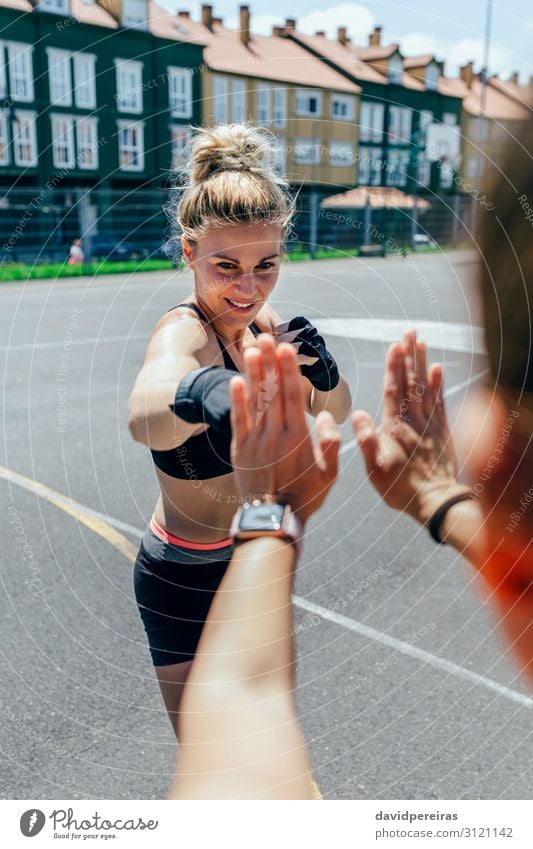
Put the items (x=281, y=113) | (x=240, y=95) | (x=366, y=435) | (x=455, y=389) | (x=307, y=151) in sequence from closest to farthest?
(x=366, y=435) < (x=307, y=151) < (x=281, y=113) < (x=240, y=95) < (x=455, y=389)

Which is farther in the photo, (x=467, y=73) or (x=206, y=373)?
(x=467, y=73)

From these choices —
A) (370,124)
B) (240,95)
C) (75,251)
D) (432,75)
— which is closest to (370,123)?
(370,124)

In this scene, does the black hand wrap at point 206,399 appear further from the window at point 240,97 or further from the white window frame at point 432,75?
the white window frame at point 432,75

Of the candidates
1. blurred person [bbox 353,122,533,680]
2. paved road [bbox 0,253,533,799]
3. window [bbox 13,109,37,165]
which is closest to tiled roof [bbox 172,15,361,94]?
paved road [bbox 0,253,533,799]

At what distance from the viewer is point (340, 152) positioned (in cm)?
189

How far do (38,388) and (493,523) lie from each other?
5.96 metres

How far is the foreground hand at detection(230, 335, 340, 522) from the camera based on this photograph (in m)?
1.05

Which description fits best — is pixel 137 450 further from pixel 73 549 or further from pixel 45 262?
pixel 45 262

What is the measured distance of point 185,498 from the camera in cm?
165

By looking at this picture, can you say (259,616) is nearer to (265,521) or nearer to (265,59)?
(265,521)

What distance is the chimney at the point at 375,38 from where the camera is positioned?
1.61 meters

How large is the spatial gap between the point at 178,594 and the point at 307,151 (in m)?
1.08

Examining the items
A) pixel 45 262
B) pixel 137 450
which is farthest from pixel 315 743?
pixel 45 262

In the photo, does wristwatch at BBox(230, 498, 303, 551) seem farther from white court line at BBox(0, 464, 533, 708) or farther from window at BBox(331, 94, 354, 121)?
white court line at BBox(0, 464, 533, 708)
